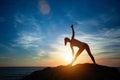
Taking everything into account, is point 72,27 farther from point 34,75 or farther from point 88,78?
point 34,75

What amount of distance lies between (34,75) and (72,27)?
453 cm

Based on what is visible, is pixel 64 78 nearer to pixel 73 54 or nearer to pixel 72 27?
pixel 73 54

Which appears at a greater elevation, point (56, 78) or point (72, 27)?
point (72, 27)

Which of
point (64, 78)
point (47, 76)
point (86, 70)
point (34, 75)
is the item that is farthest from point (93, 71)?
point (34, 75)

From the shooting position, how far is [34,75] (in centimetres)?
1238

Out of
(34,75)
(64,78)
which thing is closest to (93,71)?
(64,78)

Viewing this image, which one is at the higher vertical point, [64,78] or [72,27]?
[72,27]

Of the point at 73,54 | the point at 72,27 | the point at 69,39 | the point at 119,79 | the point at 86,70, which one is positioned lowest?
the point at 119,79

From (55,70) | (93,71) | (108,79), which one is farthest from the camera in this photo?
(55,70)

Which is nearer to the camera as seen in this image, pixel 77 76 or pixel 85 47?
pixel 77 76

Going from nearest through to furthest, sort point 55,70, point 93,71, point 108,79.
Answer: point 108,79 < point 93,71 < point 55,70

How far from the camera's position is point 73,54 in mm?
11781

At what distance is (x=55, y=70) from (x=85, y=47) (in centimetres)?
271

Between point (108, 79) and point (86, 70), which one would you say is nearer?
point (108, 79)
